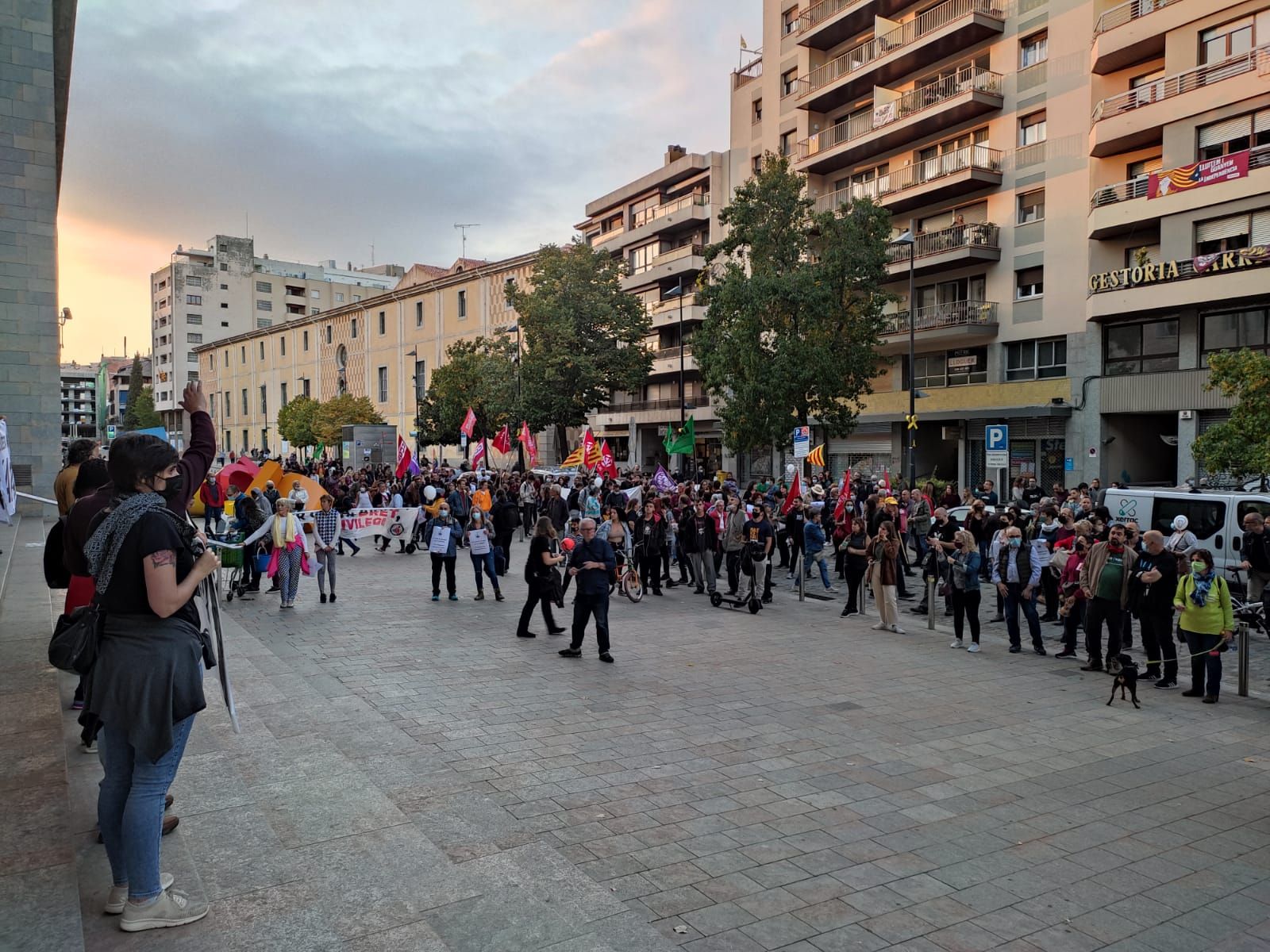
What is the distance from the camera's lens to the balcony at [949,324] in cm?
3281

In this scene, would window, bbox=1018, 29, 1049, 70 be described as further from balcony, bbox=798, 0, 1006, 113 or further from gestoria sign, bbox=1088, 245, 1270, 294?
gestoria sign, bbox=1088, 245, 1270, 294

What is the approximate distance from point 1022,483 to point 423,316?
48.5m

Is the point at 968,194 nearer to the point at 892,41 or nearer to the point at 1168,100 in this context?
the point at 892,41

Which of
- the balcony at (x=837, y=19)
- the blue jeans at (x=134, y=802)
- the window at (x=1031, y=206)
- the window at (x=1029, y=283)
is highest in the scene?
the balcony at (x=837, y=19)

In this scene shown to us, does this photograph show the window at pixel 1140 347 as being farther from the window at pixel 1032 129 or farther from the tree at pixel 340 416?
the tree at pixel 340 416

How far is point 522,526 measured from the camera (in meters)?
25.2

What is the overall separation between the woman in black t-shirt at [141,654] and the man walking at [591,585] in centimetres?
647

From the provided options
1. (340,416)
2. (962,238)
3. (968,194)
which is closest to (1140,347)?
(962,238)

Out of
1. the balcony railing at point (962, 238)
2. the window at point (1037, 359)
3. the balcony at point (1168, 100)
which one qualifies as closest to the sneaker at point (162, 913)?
the balcony at point (1168, 100)

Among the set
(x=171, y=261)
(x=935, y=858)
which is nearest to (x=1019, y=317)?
(x=935, y=858)

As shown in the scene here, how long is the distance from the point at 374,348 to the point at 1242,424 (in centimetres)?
6089

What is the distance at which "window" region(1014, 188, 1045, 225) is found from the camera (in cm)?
3152

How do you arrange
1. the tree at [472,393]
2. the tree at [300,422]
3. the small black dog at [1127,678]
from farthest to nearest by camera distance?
the tree at [300,422], the tree at [472,393], the small black dog at [1127,678]

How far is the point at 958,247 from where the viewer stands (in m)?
32.5
